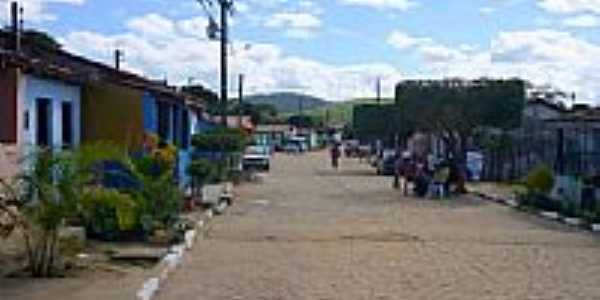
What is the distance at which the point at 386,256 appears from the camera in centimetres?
1788

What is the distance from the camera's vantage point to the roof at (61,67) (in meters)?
19.7

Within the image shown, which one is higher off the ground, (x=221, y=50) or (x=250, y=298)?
(x=221, y=50)

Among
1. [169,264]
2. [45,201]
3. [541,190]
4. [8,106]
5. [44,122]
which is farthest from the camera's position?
[541,190]

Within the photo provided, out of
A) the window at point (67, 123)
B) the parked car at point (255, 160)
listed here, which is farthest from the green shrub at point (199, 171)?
the parked car at point (255, 160)

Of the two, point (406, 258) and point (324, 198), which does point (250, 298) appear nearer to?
point (406, 258)

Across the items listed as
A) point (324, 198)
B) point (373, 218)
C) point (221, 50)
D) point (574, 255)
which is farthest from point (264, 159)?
point (574, 255)

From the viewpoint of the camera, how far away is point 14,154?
18.2 metres

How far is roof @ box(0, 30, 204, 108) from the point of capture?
19.7 m

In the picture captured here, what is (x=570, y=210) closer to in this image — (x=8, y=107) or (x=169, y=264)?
(x=8, y=107)

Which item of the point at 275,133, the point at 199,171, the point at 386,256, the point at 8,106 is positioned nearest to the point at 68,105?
the point at 199,171

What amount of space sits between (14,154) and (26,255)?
12.4 feet

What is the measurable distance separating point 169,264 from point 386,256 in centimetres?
360

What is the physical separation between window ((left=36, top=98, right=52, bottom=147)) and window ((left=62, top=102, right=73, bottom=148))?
6.20 feet

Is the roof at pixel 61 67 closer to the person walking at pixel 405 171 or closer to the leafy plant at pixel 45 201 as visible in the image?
the leafy plant at pixel 45 201
